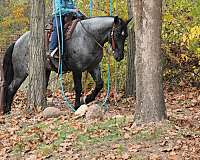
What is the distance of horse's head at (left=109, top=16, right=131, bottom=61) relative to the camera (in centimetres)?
1119

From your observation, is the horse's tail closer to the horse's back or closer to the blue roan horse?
the horse's back

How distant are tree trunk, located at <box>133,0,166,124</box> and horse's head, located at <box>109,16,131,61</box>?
325cm

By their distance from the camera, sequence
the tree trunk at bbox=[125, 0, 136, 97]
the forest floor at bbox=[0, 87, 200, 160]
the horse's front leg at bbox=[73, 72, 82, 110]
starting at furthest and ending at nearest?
1. the tree trunk at bbox=[125, 0, 136, 97]
2. the horse's front leg at bbox=[73, 72, 82, 110]
3. the forest floor at bbox=[0, 87, 200, 160]

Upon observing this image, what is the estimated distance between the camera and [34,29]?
11000mm

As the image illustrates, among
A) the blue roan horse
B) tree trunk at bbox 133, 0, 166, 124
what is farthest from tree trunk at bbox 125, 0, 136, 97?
tree trunk at bbox 133, 0, 166, 124

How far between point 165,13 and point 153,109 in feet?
20.0

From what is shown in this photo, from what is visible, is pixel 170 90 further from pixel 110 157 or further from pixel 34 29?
pixel 110 157

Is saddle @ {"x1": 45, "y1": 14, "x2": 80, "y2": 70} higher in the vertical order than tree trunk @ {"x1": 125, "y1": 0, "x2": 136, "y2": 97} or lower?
higher

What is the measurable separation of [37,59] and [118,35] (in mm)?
1827

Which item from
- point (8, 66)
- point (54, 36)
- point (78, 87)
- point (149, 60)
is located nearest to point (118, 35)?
point (54, 36)

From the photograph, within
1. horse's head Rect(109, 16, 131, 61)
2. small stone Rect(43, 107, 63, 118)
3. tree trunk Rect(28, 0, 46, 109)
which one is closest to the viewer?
small stone Rect(43, 107, 63, 118)

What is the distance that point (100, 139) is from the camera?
7723mm

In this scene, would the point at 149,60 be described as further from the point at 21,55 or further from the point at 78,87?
the point at 21,55

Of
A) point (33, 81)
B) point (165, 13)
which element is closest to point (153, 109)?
point (33, 81)
